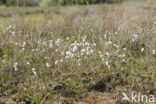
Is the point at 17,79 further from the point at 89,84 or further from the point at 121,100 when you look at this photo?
the point at 121,100

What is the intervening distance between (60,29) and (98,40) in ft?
4.01

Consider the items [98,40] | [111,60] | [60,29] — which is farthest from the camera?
[60,29]

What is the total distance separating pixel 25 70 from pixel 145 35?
6.03ft

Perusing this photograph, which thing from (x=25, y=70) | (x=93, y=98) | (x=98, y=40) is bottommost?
Result: (x=93, y=98)

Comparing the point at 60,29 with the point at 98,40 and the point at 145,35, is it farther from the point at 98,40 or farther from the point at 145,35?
the point at 145,35

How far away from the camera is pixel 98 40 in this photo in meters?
2.90

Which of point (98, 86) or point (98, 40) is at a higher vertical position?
point (98, 40)

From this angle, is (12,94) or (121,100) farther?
(12,94)

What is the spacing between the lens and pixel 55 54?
8.28 ft

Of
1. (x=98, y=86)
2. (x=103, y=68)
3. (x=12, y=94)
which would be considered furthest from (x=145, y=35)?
(x=12, y=94)

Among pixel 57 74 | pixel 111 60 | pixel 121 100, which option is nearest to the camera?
pixel 121 100

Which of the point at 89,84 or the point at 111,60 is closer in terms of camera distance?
the point at 89,84

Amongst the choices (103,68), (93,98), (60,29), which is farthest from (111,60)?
(60,29)

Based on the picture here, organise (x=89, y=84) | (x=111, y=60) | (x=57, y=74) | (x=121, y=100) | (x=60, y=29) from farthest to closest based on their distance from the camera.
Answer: (x=60, y=29)
(x=111, y=60)
(x=57, y=74)
(x=89, y=84)
(x=121, y=100)
